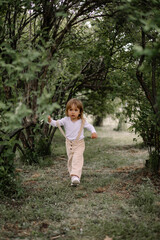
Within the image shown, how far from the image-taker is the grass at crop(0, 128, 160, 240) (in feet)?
9.65

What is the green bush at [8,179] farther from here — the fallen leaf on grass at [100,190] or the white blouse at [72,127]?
the white blouse at [72,127]

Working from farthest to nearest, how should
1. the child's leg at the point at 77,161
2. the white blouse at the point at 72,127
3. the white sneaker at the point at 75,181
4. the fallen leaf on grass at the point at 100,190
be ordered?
the white blouse at the point at 72,127 → the child's leg at the point at 77,161 → the white sneaker at the point at 75,181 → the fallen leaf on grass at the point at 100,190

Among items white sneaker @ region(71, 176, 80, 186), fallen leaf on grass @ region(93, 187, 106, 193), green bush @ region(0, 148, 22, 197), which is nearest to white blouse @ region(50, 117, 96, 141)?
white sneaker @ region(71, 176, 80, 186)

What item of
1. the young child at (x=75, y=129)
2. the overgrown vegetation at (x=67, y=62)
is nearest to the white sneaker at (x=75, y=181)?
the young child at (x=75, y=129)

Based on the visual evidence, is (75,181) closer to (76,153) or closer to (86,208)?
(76,153)

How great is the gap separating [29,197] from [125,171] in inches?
88.0

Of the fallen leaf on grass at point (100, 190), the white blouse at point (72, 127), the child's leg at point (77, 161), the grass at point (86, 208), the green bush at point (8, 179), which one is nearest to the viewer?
the grass at point (86, 208)

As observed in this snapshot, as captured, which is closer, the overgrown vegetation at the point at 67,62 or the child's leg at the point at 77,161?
the overgrown vegetation at the point at 67,62

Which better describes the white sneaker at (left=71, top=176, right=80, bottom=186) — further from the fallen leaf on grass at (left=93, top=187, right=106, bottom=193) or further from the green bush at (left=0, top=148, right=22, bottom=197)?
the green bush at (left=0, top=148, right=22, bottom=197)

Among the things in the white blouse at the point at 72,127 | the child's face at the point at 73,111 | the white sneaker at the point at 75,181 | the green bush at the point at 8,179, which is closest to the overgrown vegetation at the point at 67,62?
the green bush at the point at 8,179

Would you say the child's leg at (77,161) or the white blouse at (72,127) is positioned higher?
the white blouse at (72,127)

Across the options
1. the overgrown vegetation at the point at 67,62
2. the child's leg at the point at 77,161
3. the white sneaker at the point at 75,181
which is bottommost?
the white sneaker at the point at 75,181

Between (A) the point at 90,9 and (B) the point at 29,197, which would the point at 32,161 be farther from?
(A) the point at 90,9

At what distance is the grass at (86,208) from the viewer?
9.65ft
